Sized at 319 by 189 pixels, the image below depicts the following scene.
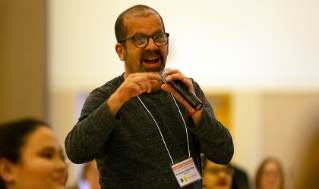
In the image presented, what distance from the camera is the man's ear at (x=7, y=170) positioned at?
1.40m

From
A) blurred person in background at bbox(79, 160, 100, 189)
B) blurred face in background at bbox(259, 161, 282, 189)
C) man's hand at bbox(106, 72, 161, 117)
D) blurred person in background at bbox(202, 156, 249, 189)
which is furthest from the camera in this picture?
blurred face in background at bbox(259, 161, 282, 189)

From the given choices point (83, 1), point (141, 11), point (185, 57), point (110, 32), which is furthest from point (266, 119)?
point (141, 11)

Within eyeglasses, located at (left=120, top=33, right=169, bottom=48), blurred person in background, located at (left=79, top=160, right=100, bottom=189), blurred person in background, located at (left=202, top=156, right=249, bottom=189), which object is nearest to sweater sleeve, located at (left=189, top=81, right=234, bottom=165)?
eyeglasses, located at (left=120, top=33, right=169, bottom=48)

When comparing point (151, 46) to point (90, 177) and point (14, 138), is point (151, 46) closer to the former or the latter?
point (14, 138)

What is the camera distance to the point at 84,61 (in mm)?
5461

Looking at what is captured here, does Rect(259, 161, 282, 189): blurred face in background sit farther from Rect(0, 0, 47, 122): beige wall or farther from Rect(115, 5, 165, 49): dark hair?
Rect(115, 5, 165, 49): dark hair

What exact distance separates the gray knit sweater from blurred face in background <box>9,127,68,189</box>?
0.17 m

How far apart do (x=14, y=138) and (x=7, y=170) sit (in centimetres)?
14

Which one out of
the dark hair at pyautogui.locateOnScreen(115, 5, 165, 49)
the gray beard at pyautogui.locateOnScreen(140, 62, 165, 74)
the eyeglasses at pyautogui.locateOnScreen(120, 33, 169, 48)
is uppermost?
the dark hair at pyautogui.locateOnScreen(115, 5, 165, 49)

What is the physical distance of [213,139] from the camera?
1333 millimetres

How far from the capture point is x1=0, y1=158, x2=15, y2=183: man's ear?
1.40 m

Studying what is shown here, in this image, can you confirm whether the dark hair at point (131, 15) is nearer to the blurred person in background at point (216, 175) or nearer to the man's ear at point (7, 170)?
the man's ear at point (7, 170)

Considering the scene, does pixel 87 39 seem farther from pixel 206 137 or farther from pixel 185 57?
pixel 206 137

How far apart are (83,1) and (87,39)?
0.64 meters
